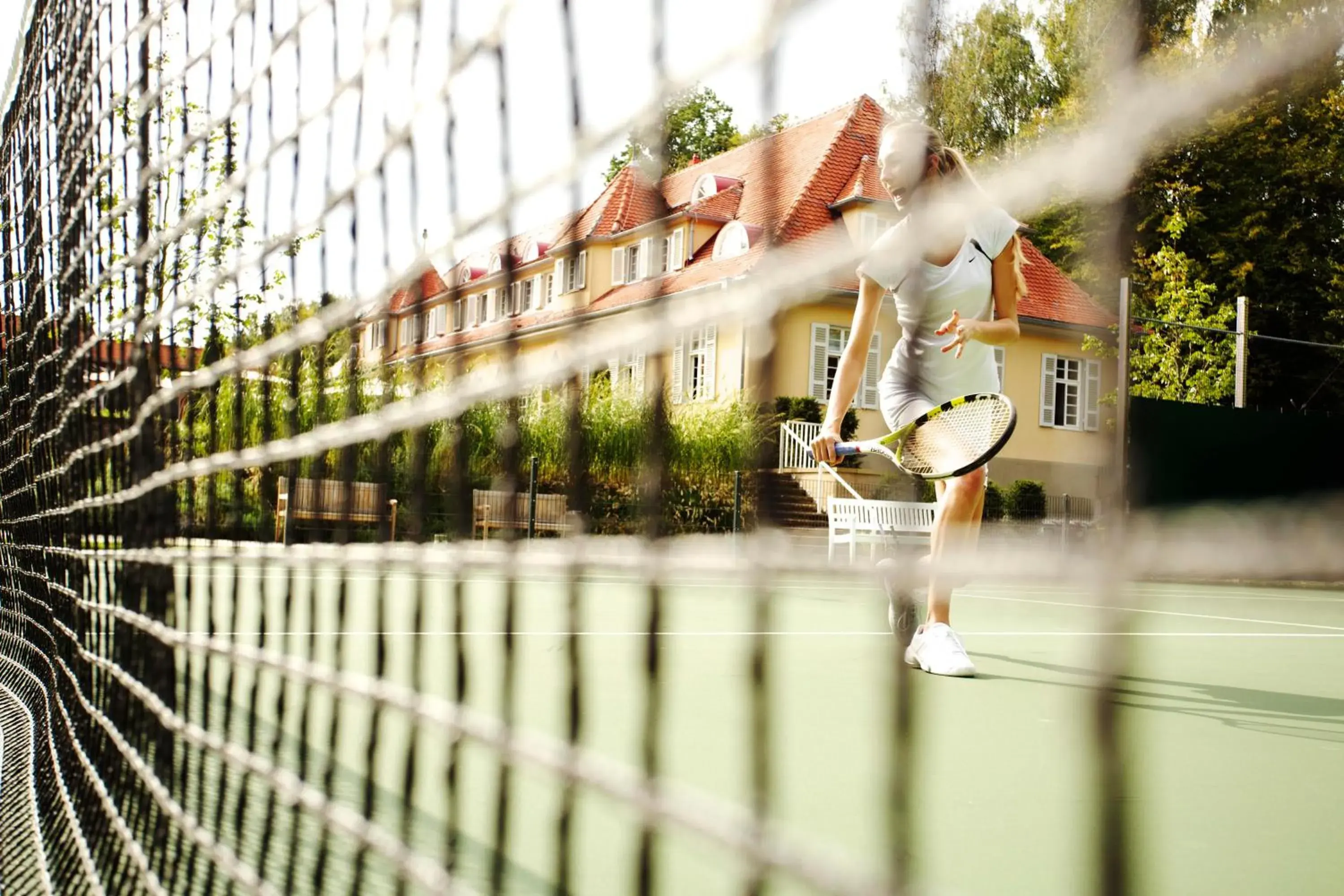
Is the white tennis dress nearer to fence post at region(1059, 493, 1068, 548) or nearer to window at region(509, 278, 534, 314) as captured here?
fence post at region(1059, 493, 1068, 548)

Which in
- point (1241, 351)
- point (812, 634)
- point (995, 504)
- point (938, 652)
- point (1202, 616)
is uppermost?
point (1241, 351)

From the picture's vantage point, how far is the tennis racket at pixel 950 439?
0.84 m

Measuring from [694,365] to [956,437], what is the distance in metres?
0.41

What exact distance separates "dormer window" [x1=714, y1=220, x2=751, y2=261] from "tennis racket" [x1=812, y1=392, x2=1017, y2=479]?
0.16 meters

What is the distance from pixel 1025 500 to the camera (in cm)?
269

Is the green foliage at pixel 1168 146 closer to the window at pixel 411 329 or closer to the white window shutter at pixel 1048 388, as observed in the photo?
the white window shutter at pixel 1048 388

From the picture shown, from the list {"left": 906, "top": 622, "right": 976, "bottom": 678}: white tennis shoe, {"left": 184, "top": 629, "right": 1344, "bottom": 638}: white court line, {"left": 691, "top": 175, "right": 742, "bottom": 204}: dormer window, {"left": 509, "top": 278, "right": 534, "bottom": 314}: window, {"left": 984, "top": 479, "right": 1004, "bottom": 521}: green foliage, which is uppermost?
{"left": 691, "top": 175, "right": 742, "bottom": 204}: dormer window

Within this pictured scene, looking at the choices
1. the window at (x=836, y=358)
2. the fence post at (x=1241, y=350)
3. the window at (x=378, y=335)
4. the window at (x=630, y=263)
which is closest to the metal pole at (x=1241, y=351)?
the fence post at (x=1241, y=350)

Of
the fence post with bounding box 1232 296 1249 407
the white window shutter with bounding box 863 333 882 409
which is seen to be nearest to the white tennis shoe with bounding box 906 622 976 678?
the fence post with bounding box 1232 296 1249 407

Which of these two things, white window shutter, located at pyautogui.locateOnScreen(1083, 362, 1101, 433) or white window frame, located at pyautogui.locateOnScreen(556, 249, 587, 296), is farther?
white window frame, located at pyautogui.locateOnScreen(556, 249, 587, 296)

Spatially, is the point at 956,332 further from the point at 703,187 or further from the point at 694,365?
the point at 703,187

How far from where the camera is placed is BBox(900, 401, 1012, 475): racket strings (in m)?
0.87

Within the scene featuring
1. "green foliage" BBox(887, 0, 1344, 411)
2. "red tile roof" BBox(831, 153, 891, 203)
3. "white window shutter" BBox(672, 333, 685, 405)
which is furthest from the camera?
"white window shutter" BBox(672, 333, 685, 405)

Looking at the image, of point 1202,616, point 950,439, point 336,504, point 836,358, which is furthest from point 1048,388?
point 1202,616
